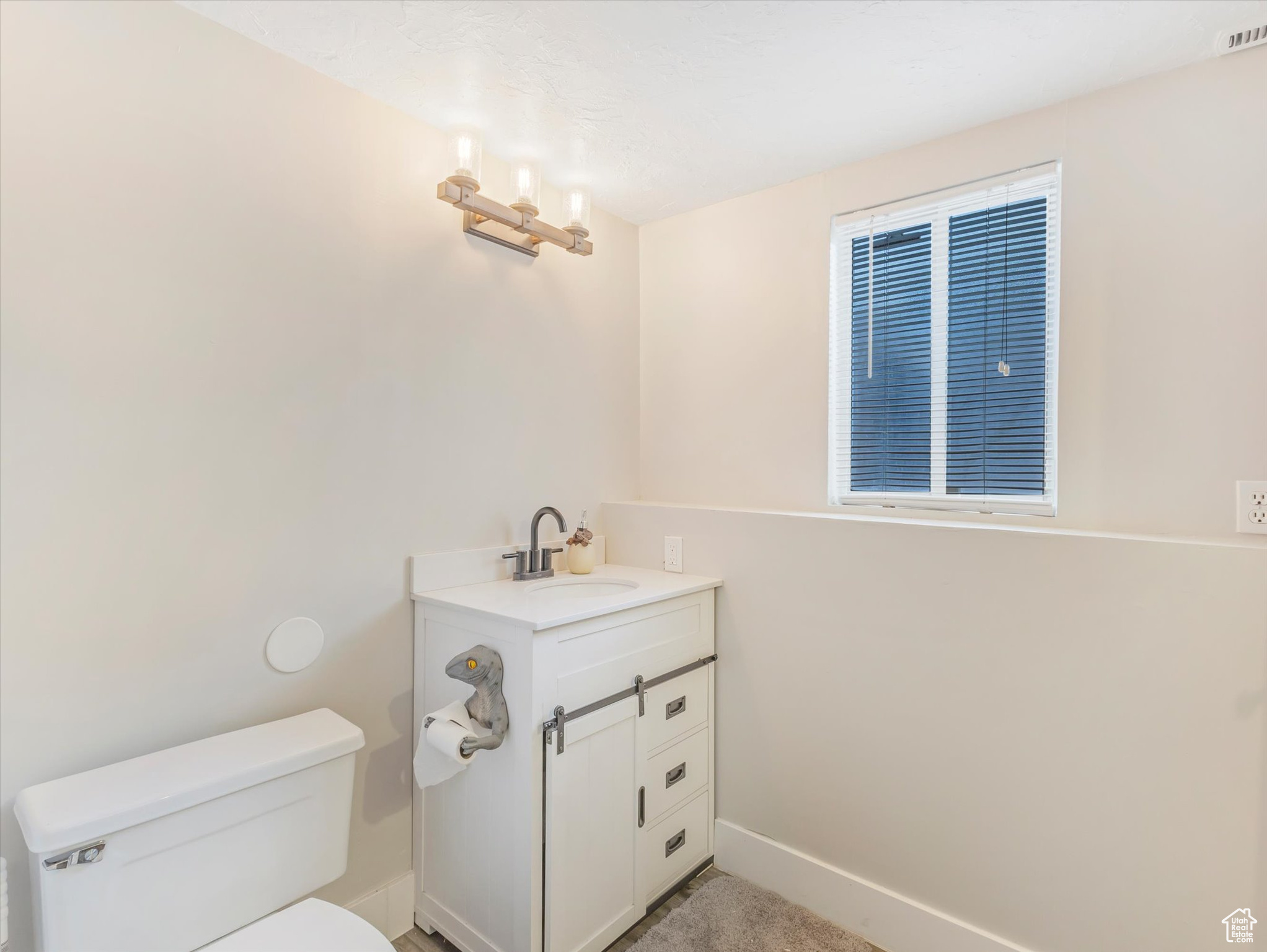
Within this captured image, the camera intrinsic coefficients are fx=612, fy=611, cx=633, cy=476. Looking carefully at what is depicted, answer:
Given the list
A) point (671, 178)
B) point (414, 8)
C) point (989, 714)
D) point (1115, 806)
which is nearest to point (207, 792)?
point (414, 8)

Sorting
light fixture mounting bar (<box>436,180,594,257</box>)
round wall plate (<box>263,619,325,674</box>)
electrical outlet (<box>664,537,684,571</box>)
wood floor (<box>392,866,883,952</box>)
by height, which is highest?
light fixture mounting bar (<box>436,180,594,257</box>)

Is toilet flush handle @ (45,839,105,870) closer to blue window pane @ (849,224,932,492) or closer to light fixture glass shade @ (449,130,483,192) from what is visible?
light fixture glass shade @ (449,130,483,192)

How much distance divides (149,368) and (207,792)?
35.5 inches

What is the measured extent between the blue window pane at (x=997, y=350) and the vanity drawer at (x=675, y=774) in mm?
1160

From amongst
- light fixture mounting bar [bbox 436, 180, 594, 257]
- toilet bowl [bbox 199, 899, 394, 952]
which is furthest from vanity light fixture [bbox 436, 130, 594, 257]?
toilet bowl [bbox 199, 899, 394, 952]

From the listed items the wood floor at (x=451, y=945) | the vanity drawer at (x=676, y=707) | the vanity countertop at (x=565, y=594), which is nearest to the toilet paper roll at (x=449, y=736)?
the vanity countertop at (x=565, y=594)

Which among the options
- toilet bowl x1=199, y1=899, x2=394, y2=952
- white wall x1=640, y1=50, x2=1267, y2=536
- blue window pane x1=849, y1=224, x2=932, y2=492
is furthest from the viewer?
blue window pane x1=849, y1=224, x2=932, y2=492

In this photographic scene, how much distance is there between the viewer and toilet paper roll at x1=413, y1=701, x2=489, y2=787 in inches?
58.2

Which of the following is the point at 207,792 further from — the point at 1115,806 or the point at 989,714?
the point at 1115,806

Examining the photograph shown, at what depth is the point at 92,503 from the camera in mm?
1284

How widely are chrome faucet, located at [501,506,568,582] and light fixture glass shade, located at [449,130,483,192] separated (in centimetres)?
104

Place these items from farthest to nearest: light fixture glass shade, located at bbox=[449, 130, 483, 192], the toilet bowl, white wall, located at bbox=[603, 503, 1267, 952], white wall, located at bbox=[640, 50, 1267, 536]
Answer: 1. light fixture glass shade, located at bbox=[449, 130, 483, 192]
2. white wall, located at bbox=[640, 50, 1267, 536]
3. white wall, located at bbox=[603, 503, 1267, 952]
4. the toilet bowl

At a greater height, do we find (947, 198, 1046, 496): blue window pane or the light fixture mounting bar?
the light fixture mounting bar

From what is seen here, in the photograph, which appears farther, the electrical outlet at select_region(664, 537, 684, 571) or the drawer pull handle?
the electrical outlet at select_region(664, 537, 684, 571)
